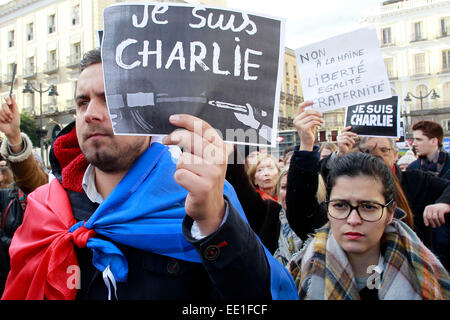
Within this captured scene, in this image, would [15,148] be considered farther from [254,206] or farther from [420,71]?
[420,71]

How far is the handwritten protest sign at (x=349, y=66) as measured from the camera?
308cm

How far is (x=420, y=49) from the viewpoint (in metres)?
46.4

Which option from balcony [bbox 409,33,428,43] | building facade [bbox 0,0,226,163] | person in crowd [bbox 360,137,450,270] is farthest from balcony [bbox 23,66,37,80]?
balcony [bbox 409,33,428,43]

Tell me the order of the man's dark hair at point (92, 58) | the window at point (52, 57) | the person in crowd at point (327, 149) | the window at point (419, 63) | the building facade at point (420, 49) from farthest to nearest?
the window at point (419, 63), the building facade at point (420, 49), the window at point (52, 57), the person in crowd at point (327, 149), the man's dark hair at point (92, 58)

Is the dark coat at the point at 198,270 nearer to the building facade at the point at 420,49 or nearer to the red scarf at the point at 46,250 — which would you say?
the red scarf at the point at 46,250

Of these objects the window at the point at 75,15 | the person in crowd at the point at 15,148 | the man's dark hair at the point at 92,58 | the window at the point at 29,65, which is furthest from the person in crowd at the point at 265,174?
the window at the point at 29,65

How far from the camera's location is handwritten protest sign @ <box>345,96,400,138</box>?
4160mm

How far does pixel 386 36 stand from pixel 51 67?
119 feet

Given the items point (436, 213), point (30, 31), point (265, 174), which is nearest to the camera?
point (436, 213)

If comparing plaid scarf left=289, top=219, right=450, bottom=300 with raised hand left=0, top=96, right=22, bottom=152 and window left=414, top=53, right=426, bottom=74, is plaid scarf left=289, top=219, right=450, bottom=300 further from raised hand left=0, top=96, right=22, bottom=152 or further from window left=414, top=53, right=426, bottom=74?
window left=414, top=53, right=426, bottom=74

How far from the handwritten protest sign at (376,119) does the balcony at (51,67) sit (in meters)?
34.3

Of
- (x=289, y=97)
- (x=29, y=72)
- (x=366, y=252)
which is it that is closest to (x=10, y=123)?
(x=366, y=252)

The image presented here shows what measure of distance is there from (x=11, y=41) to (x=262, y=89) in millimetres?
42220
